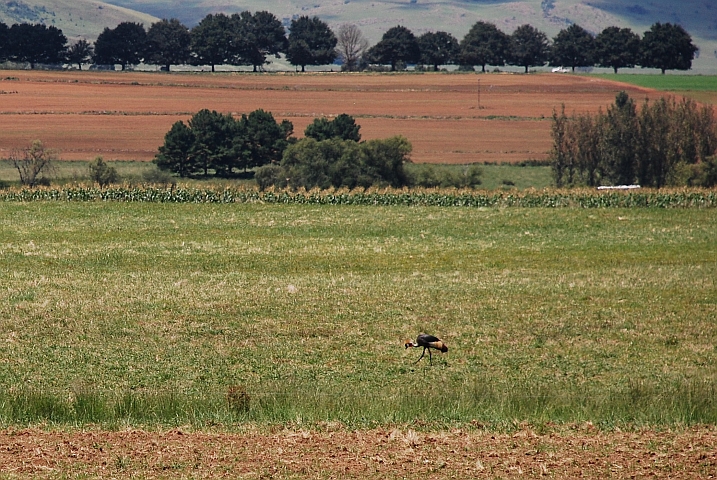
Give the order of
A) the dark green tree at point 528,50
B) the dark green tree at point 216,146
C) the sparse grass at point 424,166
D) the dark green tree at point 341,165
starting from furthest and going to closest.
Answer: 1. the dark green tree at point 528,50
2. the dark green tree at point 216,146
3. the sparse grass at point 424,166
4. the dark green tree at point 341,165

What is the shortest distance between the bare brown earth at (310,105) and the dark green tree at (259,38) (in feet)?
45.0

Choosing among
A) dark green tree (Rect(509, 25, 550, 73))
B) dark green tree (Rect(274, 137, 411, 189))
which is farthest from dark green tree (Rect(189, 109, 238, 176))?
dark green tree (Rect(509, 25, 550, 73))

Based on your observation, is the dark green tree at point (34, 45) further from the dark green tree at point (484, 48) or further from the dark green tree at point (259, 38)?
the dark green tree at point (484, 48)

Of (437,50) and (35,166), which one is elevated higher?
(437,50)

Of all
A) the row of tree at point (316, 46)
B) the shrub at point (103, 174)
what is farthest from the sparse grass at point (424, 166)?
the row of tree at point (316, 46)

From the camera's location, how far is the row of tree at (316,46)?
14025 centimetres

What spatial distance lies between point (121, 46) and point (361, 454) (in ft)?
457

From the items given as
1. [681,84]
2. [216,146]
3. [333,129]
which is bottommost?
[216,146]

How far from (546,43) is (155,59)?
75.2 meters

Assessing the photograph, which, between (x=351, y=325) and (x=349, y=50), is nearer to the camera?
(x=351, y=325)

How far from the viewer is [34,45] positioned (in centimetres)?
13288

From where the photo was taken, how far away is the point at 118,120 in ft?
323

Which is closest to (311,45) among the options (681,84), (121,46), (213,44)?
(213,44)

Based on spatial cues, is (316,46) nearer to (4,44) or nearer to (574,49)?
(574,49)
